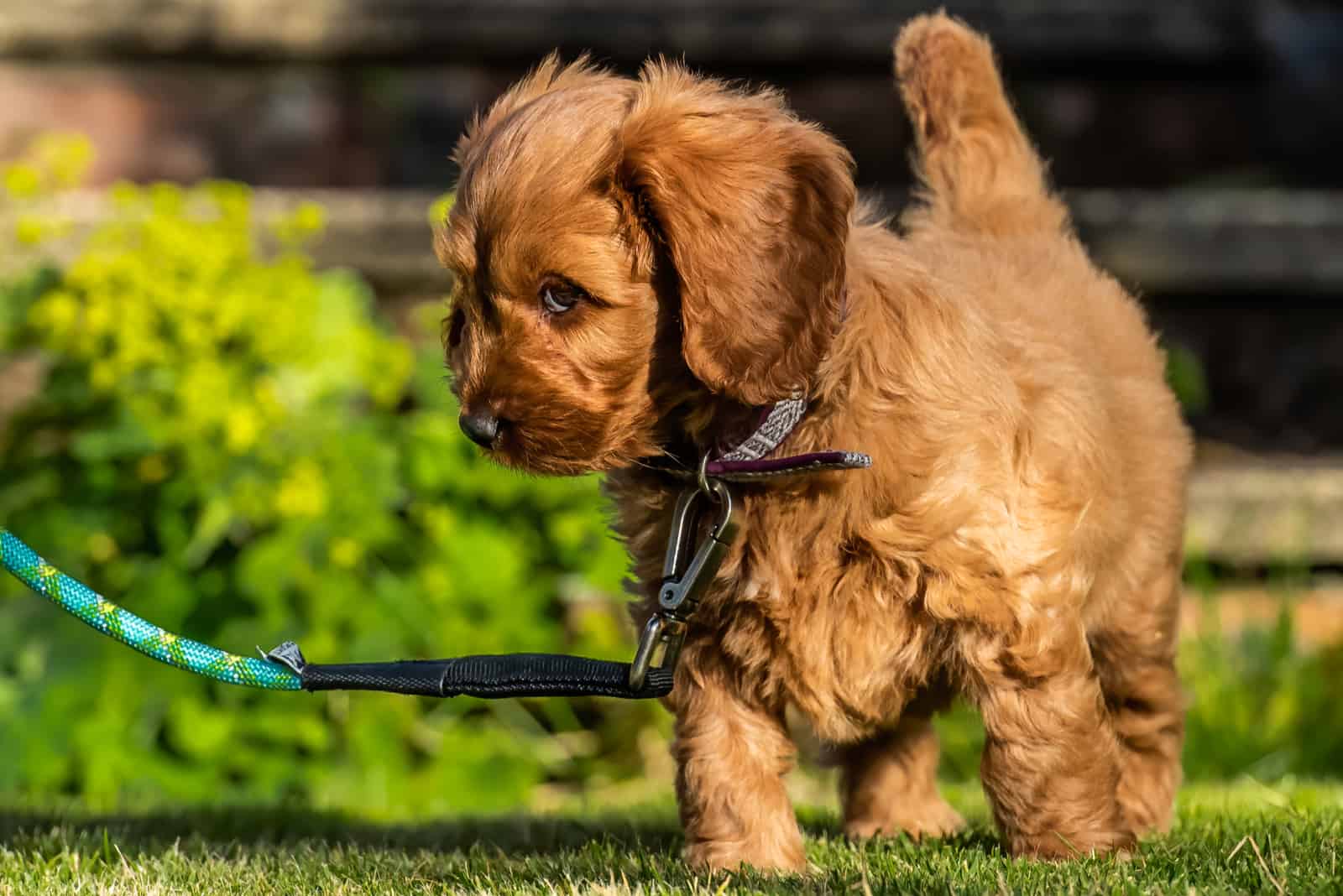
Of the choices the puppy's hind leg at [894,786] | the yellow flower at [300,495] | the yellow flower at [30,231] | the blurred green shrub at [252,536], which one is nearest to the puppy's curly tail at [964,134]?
the puppy's hind leg at [894,786]

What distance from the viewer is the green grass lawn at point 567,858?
9.14ft

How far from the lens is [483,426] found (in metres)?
2.81

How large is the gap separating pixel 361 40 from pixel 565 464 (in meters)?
4.53

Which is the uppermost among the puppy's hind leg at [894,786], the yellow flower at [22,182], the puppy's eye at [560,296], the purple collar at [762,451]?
the puppy's eye at [560,296]

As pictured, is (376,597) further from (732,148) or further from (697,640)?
(732,148)

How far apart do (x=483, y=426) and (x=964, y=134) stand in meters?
1.78

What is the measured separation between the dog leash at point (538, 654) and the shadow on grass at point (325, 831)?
60 centimetres

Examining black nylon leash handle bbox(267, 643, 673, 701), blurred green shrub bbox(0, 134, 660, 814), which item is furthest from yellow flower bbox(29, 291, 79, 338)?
black nylon leash handle bbox(267, 643, 673, 701)

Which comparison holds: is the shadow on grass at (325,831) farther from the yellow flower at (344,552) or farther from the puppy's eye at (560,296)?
the puppy's eye at (560,296)

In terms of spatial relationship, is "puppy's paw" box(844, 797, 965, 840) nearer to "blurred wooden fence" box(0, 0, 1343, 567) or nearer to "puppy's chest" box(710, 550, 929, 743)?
"puppy's chest" box(710, 550, 929, 743)

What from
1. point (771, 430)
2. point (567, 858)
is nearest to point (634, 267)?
point (771, 430)

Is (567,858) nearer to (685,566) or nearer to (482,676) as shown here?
(482,676)

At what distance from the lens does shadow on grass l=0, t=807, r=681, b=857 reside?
3588mm

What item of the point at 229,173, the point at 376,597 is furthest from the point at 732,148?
the point at 229,173
